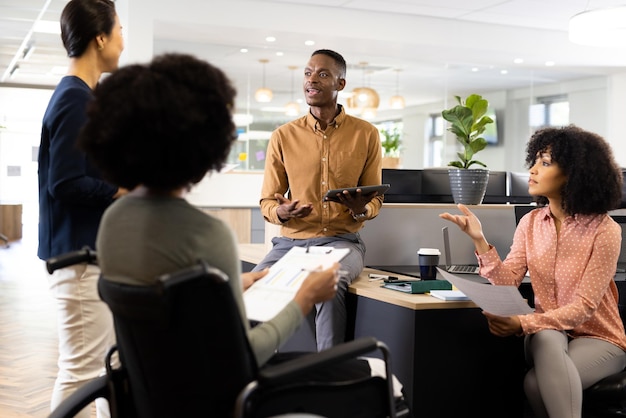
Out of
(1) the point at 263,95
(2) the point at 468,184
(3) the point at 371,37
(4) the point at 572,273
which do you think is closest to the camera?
(4) the point at 572,273

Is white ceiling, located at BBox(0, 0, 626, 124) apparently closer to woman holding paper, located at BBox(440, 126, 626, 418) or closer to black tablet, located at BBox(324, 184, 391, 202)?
black tablet, located at BBox(324, 184, 391, 202)

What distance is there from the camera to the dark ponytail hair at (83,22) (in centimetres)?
215

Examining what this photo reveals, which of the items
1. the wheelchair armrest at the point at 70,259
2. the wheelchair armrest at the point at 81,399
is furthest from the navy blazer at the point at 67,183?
the wheelchair armrest at the point at 81,399

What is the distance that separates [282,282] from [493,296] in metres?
0.81

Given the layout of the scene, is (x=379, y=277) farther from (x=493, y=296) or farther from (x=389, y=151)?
(x=389, y=151)

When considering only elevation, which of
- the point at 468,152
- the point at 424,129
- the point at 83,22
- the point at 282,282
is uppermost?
the point at 424,129

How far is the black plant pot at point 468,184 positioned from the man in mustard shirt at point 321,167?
0.58m

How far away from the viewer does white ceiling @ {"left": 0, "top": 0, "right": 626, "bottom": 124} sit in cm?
771

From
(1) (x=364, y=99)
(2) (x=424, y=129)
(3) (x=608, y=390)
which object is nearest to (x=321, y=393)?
(3) (x=608, y=390)

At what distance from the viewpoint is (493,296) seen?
88.8 inches

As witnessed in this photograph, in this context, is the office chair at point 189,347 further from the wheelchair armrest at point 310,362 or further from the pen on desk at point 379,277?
the pen on desk at point 379,277

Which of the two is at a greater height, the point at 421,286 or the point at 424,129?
the point at 424,129

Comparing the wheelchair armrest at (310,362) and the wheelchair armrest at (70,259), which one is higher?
the wheelchair armrest at (70,259)

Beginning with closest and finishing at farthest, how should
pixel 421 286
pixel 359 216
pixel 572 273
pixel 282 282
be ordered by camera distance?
pixel 282 282 < pixel 572 273 < pixel 421 286 < pixel 359 216
